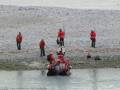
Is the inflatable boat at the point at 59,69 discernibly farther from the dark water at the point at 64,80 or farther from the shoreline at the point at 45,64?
the shoreline at the point at 45,64

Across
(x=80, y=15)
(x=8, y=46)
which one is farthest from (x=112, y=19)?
(x=8, y=46)

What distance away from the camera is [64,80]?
28.3m

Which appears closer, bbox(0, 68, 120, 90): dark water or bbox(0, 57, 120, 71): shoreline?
bbox(0, 68, 120, 90): dark water

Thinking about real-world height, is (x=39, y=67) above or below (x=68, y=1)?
below

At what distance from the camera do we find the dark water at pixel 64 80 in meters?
26.6

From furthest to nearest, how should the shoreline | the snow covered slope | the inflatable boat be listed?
the snow covered slope < the shoreline < the inflatable boat

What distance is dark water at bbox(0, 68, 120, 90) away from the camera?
26.6 meters

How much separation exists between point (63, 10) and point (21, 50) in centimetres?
1393

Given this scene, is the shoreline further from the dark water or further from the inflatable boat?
the inflatable boat

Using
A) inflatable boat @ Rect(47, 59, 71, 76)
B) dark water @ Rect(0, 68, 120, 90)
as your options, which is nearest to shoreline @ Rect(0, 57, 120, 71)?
dark water @ Rect(0, 68, 120, 90)

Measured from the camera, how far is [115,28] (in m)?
41.6

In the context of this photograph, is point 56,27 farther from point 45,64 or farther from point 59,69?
point 59,69

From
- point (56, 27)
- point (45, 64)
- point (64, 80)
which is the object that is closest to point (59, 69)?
point (64, 80)

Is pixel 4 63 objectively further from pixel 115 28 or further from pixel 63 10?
pixel 63 10
